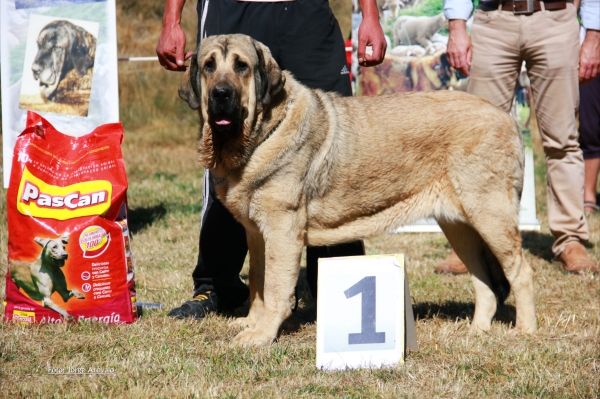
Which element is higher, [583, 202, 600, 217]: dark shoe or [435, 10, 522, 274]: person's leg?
[435, 10, 522, 274]: person's leg

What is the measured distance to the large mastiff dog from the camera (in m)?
3.60

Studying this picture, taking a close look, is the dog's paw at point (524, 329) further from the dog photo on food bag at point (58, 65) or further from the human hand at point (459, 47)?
the dog photo on food bag at point (58, 65)

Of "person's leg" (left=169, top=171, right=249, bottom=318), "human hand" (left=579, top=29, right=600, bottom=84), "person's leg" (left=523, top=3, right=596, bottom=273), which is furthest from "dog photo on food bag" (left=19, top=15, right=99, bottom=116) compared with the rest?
"human hand" (left=579, top=29, right=600, bottom=84)

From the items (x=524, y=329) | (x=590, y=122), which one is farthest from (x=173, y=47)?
(x=590, y=122)

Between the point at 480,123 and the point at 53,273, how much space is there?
2.52 m

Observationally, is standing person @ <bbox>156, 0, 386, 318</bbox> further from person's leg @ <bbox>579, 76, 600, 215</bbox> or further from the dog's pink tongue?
person's leg @ <bbox>579, 76, 600, 215</bbox>

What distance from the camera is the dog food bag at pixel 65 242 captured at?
3.87m

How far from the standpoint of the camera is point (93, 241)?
3.89 meters

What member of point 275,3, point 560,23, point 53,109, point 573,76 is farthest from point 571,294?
point 53,109

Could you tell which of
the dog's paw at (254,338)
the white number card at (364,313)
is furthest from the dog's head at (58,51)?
the white number card at (364,313)

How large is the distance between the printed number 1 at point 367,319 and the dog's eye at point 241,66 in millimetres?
1221

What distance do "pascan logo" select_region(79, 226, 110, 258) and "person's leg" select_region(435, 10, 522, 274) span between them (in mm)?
2890

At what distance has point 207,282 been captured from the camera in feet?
14.7

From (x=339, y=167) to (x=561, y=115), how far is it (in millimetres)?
2245
